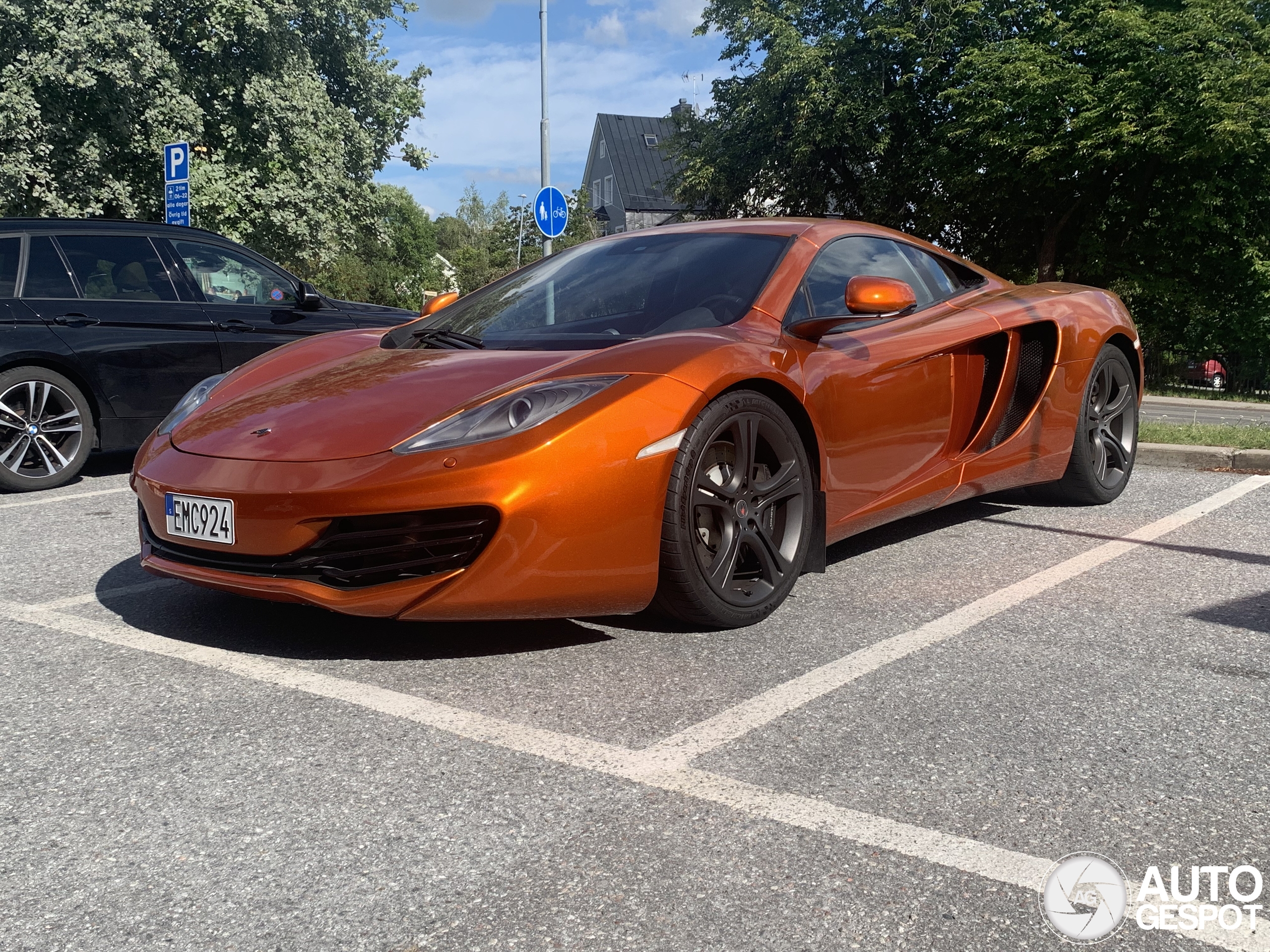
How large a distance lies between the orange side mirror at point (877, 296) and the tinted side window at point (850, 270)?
0.08 meters

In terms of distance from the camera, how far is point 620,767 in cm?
256

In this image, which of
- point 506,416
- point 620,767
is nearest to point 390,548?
point 506,416

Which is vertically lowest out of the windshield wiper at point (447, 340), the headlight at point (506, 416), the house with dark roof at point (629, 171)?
the headlight at point (506, 416)

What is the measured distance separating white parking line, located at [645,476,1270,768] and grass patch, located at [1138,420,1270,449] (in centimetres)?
257

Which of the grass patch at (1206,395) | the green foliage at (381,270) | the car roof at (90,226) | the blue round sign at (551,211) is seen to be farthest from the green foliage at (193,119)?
the grass patch at (1206,395)

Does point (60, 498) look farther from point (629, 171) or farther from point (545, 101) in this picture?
point (629, 171)

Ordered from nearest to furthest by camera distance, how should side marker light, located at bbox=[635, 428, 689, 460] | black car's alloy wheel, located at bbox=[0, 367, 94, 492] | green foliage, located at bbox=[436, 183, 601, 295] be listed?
1. side marker light, located at bbox=[635, 428, 689, 460]
2. black car's alloy wheel, located at bbox=[0, 367, 94, 492]
3. green foliage, located at bbox=[436, 183, 601, 295]

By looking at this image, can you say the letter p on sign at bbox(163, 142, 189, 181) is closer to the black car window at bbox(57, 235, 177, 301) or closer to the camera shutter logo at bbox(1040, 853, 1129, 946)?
the black car window at bbox(57, 235, 177, 301)

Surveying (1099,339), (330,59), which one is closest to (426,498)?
(1099,339)

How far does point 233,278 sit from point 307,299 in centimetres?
48

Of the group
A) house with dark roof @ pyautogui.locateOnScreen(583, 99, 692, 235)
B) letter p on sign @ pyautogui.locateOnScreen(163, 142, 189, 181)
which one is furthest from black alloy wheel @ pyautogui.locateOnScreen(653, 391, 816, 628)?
house with dark roof @ pyautogui.locateOnScreen(583, 99, 692, 235)

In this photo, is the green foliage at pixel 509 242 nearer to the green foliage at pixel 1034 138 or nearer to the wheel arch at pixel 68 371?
the green foliage at pixel 1034 138

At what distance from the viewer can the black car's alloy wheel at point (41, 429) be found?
6.62 m

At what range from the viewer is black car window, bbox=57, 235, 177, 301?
23.0ft
